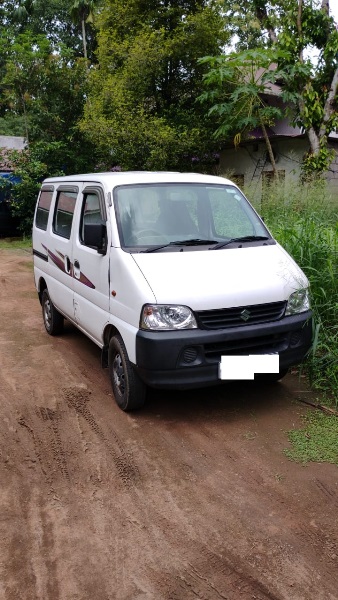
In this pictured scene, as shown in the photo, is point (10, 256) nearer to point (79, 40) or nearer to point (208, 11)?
point (208, 11)

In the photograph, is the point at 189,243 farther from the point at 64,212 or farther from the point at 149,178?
the point at 64,212

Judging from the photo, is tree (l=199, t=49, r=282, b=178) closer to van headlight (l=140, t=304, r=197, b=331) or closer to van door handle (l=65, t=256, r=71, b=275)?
van door handle (l=65, t=256, r=71, b=275)

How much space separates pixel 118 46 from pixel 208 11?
8.51 feet

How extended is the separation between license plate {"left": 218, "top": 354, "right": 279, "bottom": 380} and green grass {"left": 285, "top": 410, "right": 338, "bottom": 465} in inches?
19.4

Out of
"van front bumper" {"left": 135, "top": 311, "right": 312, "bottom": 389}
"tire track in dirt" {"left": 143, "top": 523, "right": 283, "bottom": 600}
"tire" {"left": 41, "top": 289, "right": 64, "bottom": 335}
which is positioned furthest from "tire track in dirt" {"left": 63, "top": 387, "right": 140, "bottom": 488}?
"tire" {"left": 41, "top": 289, "right": 64, "bottom": 335}

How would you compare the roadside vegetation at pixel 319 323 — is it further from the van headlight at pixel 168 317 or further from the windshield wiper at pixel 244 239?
the van headlight at pixel 168 317

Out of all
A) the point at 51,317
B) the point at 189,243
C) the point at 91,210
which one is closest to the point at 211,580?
the point at 189,243

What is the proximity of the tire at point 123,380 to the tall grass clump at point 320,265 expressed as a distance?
1626 mm

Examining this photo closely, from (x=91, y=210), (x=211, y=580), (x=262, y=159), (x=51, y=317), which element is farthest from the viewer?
(x=262, y=159)

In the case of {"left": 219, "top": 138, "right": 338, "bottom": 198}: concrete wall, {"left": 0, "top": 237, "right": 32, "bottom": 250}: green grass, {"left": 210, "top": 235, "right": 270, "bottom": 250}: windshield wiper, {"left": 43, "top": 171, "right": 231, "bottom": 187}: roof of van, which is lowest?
{"left": 0, "top": 237, "right": 32, "bottom": 250}: green grass

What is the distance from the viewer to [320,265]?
5.28m

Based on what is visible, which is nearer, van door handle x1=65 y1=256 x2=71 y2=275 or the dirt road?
the dirt road

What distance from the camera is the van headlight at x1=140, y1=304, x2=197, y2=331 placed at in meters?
3.65

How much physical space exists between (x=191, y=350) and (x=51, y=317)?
10.7 ft
